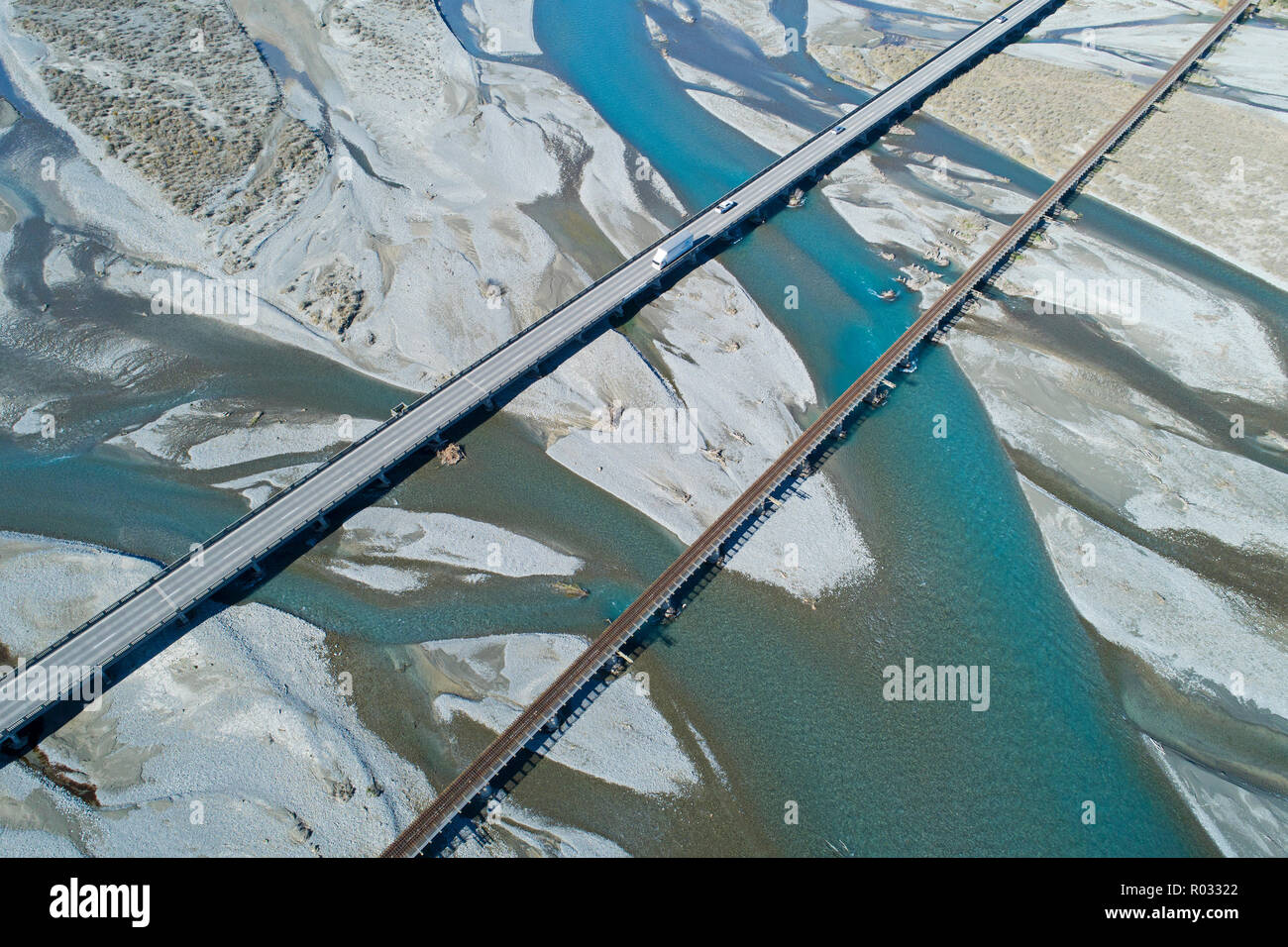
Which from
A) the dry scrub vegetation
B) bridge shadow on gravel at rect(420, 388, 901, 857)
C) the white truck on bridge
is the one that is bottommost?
bridge shadow on gravel at rect(420, 388, 901, 857)

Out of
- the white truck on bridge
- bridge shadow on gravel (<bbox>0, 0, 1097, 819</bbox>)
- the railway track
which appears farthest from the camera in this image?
the white truck on bridge

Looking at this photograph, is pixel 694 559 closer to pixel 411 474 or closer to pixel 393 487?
pixel 411 474

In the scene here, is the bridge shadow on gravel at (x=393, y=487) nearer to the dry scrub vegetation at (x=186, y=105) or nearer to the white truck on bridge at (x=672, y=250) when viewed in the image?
the white truck on bridge at (x=672, y=250)

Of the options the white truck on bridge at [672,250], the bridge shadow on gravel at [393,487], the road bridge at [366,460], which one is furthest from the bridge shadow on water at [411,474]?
the white truck on bridge at [672,250]

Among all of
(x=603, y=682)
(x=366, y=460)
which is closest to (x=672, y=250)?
(x=366, y=460)

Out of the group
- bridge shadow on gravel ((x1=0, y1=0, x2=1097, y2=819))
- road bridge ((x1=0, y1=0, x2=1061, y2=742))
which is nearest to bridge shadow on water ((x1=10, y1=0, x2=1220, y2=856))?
bridge shadow on gravel ((x1=0, y1=0, x2=1097, y2=819))

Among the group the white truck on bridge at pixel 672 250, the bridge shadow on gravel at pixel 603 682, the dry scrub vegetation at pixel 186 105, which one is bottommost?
the bridge shadow on gravel at pixel 603 682

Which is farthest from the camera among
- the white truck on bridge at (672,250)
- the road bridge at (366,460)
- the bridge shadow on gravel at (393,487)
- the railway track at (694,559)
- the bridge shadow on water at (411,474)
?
the white truck on bridge at (672,250)

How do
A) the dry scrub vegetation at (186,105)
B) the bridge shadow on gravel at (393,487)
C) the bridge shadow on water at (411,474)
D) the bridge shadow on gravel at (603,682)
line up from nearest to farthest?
1. the bridge shadow on gravel at (603,682)
2. the bridge shadow on water at (411,474)
3. the bridge shadow on gravel at (393,487)
4. the dry scrub vegetation at (186,105)

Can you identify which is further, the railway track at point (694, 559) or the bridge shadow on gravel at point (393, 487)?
the bridge shadow on gravel at point (393, 487)

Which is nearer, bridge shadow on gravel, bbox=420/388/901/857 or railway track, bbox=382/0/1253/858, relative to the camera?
bridge shadow on gravel, bbox=420/388/901/857

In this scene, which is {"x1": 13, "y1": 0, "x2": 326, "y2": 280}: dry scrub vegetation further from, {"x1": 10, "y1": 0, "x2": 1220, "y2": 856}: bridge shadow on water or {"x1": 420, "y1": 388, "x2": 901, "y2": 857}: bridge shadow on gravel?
{"x1": 420, "y1": 388, "x2": 901, "y2": 857}: bridge shadow on gravel
